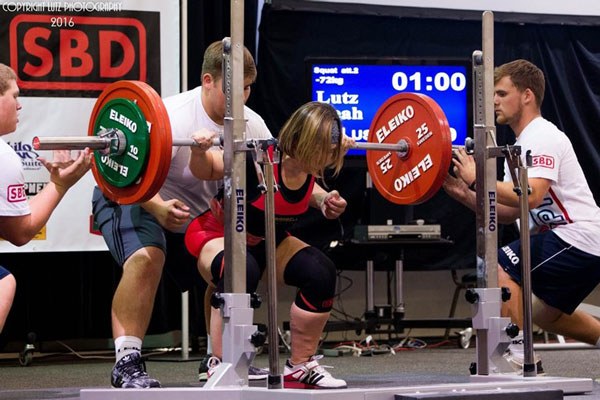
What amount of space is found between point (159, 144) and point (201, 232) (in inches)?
23.0

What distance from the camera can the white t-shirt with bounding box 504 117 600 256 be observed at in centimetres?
463

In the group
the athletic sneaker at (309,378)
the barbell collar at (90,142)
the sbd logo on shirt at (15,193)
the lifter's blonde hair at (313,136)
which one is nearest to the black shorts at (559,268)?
the athletic sneaker at (309,378)

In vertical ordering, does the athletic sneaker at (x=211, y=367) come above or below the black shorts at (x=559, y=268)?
below

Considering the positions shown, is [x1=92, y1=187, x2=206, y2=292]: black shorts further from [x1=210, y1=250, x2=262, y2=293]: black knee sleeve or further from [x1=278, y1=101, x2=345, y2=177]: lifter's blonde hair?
[x1=278, y1=101, x2=345, y2=177]: lifter's blonde hair

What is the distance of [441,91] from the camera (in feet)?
21.3

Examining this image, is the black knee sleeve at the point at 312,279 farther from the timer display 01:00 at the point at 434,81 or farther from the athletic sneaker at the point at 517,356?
the timer display 01:00 at the point at 434,81

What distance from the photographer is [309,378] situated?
13.6 feet

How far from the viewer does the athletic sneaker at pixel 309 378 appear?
410 centimetres

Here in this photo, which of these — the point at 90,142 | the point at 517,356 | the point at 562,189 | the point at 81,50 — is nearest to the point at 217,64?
the point at 90,142

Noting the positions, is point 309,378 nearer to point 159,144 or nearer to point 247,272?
point 247,272

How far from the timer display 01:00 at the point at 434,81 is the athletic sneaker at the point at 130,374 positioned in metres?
2.90

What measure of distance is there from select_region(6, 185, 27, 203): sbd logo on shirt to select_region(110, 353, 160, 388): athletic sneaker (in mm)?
744

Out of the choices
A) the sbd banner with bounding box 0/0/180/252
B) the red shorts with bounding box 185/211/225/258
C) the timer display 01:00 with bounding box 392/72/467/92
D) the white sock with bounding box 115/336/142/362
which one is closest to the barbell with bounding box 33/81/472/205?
the red shorts with bounding box 185/211/225/258

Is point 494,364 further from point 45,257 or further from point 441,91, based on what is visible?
point 45,257
